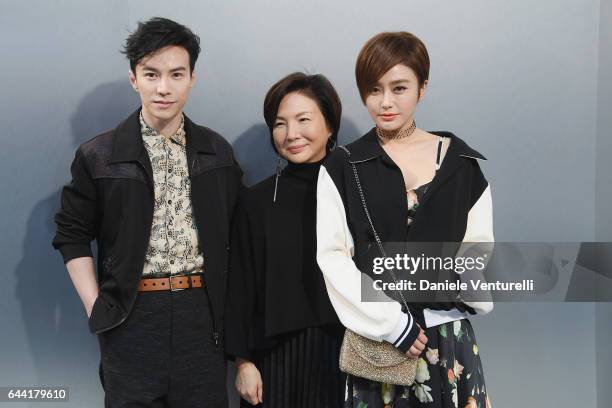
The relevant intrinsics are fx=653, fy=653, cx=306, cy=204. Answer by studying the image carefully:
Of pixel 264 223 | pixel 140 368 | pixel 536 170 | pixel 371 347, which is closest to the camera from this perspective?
pixel 371 347

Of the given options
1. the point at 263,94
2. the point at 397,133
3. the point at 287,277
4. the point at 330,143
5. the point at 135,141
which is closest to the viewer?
the point at 397,133

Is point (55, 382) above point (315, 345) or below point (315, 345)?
below

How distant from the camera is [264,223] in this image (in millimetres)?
2500

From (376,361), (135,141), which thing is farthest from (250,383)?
(135,141)

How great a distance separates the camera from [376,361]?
205 cm

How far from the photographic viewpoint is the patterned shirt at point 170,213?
2318 millimetres

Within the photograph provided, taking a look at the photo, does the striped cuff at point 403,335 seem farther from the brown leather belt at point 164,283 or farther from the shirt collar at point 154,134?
the shirt collar at point 154,134

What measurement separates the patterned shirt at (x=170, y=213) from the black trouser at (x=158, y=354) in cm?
10

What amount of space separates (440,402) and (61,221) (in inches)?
57.6

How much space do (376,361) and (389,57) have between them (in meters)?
0.97

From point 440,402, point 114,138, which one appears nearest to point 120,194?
point 114,138

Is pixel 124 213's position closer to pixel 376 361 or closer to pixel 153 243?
pixel 153 243

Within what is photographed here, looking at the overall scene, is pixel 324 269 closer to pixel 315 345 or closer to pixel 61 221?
pixel 315 345

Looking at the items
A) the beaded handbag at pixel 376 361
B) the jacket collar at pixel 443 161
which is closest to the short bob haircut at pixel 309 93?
the jacket collar at pixel 443 161
